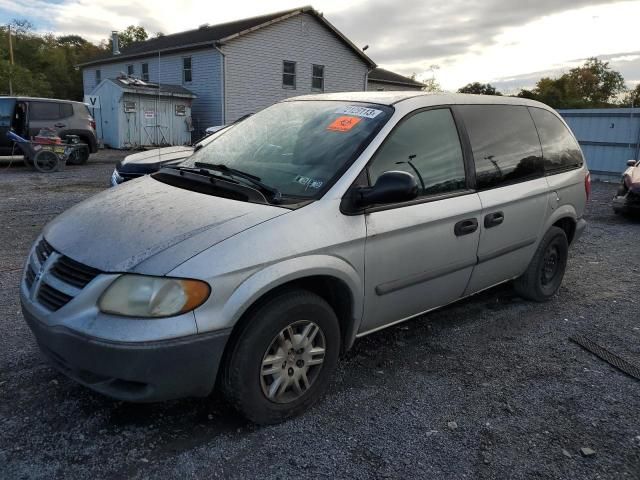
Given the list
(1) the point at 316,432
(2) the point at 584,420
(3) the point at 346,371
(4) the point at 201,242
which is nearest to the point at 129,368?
(4) the point at 201,242

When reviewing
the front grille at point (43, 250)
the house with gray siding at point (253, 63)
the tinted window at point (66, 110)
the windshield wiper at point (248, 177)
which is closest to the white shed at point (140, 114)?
the house with gray siding at point (253, 63)

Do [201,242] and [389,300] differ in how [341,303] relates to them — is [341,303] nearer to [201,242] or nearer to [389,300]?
[389,300]

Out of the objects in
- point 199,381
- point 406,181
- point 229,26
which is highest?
point 229,26

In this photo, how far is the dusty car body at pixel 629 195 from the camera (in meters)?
8.91

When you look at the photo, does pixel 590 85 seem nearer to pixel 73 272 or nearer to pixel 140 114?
pixel 140 114

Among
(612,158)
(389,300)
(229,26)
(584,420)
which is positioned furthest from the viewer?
(229,26)

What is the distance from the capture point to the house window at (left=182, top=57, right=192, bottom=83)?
24.6 m

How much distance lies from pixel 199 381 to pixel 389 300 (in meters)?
1.26

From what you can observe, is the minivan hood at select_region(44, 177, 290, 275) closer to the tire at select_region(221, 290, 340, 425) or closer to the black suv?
the tire at select_region(221, 290, 340, 425)

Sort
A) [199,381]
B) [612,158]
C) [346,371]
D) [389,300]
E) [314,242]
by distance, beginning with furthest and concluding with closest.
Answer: [612,158], [346,371], [389,300], [314,242], [199,381]

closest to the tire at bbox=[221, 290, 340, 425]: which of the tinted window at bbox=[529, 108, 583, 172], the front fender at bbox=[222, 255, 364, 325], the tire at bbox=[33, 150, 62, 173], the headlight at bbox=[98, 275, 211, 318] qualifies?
the front fender at bbox=[222, 255, 364, 325]

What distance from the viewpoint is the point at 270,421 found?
106 inches

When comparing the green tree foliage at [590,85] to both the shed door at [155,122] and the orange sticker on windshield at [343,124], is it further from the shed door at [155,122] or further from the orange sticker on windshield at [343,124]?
the orange sticker on windshield at [343,124]

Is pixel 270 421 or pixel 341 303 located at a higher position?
pixel 341 303
